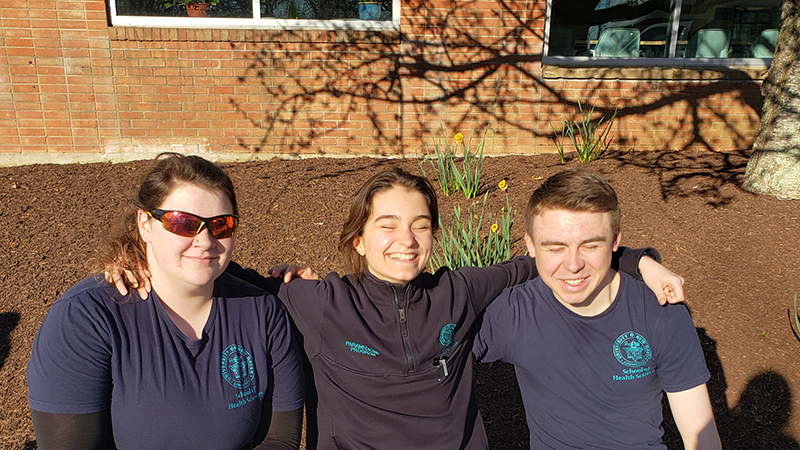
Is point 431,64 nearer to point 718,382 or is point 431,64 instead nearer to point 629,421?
point 718,382

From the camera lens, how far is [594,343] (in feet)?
6.83

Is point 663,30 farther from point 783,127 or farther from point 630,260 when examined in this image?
point 630,260

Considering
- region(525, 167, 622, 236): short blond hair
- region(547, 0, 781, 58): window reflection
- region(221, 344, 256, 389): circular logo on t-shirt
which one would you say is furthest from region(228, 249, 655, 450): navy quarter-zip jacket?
region(547, 0, 781, 58): window reflection

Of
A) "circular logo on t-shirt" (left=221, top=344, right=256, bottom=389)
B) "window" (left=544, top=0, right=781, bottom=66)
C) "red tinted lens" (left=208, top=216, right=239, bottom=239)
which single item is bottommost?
"circular logo on t-shirt" (left=221, top=344, right=256, bottom=389)

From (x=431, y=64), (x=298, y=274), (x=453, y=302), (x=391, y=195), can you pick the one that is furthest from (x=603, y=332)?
(x=431, y=64)

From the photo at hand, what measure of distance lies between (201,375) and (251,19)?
5.72 metres

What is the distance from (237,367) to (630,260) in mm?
1500

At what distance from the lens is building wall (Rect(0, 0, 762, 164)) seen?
6.45 metres

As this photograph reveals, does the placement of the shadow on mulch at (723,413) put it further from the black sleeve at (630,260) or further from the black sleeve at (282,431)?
the black sleeve at (282,431)

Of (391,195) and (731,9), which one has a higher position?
(731,9)

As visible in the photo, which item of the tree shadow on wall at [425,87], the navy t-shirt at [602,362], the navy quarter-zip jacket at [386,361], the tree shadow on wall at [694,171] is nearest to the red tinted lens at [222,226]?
the navy quarter-zip jacket at [386,361]

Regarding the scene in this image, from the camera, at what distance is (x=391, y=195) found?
2.11 m

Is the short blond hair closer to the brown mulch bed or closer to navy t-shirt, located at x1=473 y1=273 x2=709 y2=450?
navy t-shirt, located at x1=473 y1=273 x2=709 y2=450

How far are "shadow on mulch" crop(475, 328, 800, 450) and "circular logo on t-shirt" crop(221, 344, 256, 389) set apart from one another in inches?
59.3
